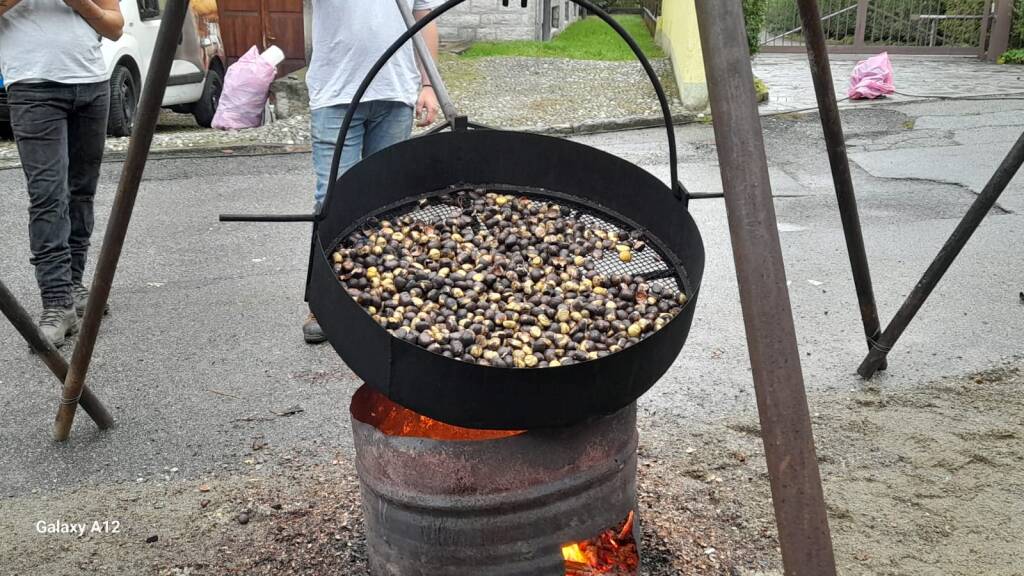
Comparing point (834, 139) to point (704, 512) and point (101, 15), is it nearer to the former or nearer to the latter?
point (704, 512)

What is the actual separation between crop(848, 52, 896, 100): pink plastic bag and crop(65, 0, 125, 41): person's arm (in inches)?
348

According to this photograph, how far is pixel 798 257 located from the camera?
19.1ft

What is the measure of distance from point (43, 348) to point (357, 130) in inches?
64.0

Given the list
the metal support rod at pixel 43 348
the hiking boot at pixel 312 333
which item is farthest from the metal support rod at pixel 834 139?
the metal support rod at pixel 43 348

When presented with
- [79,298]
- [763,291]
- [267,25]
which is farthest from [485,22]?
[763,291]

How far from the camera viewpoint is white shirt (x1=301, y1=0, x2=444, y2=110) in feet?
13.5

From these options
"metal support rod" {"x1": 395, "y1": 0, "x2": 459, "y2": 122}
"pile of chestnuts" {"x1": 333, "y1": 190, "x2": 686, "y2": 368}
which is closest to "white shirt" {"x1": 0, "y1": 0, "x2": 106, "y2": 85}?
"metal support rod" {"x1": 395, "y1": 0, "x2": 459, "y2": 122}

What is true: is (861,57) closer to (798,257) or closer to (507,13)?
(507,13)

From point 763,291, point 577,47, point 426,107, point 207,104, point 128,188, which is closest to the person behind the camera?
point 763,291

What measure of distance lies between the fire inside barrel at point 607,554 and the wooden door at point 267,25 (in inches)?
→ 482

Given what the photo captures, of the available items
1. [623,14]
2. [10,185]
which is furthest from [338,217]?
[623,14]

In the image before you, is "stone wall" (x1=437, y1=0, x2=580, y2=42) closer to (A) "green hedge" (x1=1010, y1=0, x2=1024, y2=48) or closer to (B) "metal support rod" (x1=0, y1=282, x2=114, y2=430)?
(A) "green hedge" (x1=1010, y1=0, x2=1024, y2=48)

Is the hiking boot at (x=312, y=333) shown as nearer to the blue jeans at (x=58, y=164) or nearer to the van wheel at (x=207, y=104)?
the blue jeans at (x=58, y=164)

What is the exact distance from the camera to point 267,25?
→ 13805 mm
